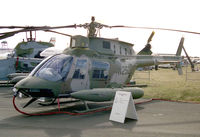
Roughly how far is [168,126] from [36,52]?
17331 mm

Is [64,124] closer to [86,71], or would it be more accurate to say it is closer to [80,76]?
[80,76]

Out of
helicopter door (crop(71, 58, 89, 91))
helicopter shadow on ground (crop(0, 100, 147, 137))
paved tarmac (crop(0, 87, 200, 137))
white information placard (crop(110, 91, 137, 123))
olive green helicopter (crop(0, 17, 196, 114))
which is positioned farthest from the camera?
helicopter door (crop(71, 58, 89, 91))

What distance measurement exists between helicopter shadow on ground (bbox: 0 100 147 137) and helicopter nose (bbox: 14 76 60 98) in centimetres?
79

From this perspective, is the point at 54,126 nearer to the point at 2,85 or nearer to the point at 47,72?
the point at 47,72

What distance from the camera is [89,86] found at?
9.68 meters

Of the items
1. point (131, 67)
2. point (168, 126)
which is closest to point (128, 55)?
point (131, 67)

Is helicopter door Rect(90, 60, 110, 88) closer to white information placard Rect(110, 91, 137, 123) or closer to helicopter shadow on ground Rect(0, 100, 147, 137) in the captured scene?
helicopter shadow on ground Rect(0, 100, 147, 137)

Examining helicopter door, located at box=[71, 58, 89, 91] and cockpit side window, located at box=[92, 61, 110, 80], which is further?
cockpit side window, located at box=[92, 61, 110, 80]

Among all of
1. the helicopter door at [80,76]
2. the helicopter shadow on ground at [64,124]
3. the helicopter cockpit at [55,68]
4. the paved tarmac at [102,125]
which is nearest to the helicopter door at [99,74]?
the helicopter door at [80,76]

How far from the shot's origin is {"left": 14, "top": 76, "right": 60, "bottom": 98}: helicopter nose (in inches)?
308

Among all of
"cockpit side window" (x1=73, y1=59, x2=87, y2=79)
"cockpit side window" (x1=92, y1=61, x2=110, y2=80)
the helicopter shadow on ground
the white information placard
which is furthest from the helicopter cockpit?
the white information placard

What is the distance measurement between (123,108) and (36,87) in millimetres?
2806

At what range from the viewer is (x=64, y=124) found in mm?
7145

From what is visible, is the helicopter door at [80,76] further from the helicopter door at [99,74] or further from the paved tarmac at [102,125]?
the paved tarmac at [102,125]
